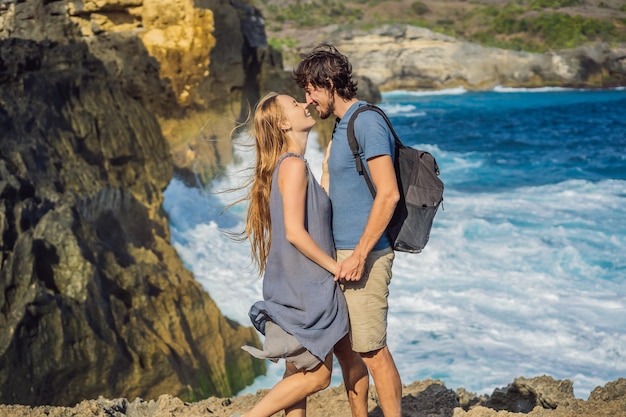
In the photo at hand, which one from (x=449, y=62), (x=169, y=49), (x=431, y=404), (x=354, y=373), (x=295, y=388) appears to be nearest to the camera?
(x=295, y=388)

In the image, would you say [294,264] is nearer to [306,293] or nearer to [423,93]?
[306,293]

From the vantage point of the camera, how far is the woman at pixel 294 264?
315 centimetres

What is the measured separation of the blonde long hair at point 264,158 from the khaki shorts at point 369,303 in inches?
15.7

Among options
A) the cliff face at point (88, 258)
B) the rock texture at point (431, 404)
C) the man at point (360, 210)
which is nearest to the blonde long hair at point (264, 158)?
the man at point (360, 210)

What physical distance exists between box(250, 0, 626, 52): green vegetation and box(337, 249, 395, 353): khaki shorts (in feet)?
177

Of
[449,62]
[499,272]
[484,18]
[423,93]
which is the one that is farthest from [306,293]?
[484,18]

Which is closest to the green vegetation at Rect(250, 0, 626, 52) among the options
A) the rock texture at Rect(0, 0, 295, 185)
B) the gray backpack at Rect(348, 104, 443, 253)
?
the rock texture at Rect(0, 0, 295, 185)

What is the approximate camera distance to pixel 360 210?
10.6ft

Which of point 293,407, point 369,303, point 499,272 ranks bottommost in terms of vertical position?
point 499,272

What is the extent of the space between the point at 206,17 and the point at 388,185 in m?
11.5

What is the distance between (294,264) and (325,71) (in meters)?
0.79

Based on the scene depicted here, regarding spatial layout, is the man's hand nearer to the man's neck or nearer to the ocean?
the man's neck

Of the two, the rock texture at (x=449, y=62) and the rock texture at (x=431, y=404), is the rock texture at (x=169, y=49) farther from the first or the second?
the rock texture at (x=449, y=62)

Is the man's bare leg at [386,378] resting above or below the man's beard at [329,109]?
below
